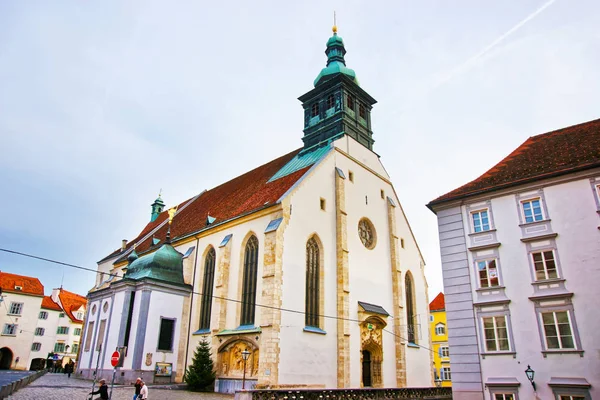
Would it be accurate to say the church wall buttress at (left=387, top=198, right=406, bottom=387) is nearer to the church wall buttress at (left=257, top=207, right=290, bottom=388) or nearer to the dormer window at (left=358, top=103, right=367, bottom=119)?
the dormer window at (left=358, top=103, right=367, bottom=119)

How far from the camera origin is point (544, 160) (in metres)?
17.1

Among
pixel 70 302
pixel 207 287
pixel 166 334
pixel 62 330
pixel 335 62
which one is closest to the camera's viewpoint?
pixel 166 334

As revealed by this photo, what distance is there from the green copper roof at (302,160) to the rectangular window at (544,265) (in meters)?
13.1

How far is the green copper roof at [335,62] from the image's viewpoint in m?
31.2

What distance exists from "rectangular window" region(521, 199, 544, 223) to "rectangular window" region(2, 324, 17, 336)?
44.3 meters

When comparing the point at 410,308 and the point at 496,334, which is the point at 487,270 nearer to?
the point at 496,334

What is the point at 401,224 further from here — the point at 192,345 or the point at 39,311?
the point at 39,311

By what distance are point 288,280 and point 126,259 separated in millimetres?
17521

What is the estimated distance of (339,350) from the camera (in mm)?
21844

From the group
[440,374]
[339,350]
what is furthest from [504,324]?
[440,374]

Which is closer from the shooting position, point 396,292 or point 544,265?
point 544,265

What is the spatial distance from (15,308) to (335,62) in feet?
120

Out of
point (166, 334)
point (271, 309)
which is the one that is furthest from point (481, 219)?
point (166, 334)

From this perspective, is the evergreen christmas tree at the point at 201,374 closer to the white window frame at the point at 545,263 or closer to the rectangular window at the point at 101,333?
the rectangular window at the point at 101,333
